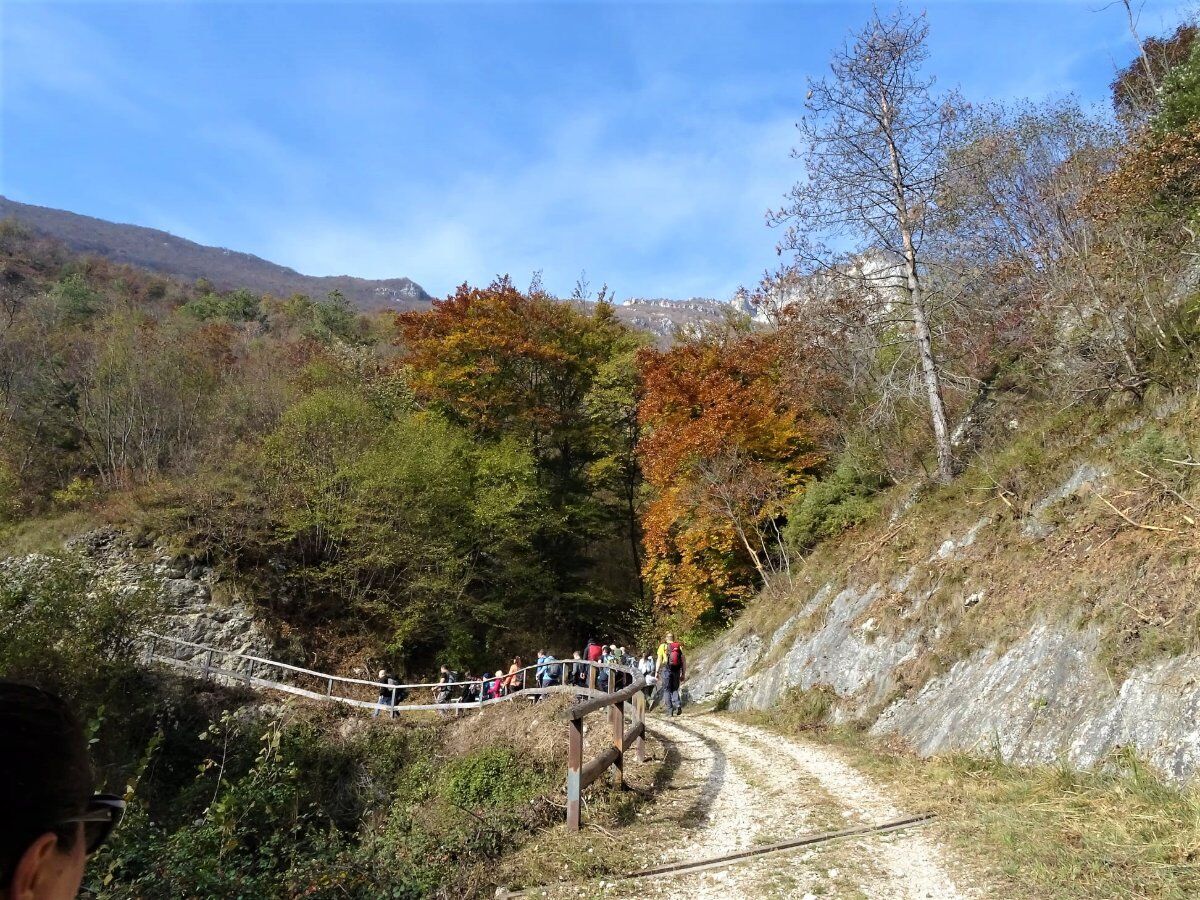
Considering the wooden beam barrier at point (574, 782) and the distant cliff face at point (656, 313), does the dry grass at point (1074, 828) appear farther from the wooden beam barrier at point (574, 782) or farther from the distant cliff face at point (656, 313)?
the distant cliff face at point (656, 313)

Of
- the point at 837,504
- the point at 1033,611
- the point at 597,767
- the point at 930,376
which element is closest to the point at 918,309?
the point at 930,376

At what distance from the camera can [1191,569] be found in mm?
6344

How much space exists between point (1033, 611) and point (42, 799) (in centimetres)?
935

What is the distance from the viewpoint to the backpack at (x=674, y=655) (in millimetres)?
14562

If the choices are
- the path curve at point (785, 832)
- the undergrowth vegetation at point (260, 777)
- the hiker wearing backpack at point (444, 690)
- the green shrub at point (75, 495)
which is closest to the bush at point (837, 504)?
the path curve at point (785, 832)

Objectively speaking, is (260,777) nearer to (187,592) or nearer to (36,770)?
(36,770)

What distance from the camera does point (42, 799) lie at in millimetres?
1242

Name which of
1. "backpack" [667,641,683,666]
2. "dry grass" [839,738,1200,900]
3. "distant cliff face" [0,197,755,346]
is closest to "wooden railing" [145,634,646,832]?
"backpack" [667,641,683,666]

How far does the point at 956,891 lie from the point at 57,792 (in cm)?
541

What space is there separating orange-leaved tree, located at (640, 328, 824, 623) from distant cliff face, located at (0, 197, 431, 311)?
253ft

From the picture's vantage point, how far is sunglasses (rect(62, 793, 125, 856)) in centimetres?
133

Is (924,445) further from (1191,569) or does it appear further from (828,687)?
(1191,569)

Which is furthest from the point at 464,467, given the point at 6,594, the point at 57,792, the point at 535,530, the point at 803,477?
the point at 57,792

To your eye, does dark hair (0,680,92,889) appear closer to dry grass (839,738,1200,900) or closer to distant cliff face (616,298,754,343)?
dry grass (839,738,1200,900)
